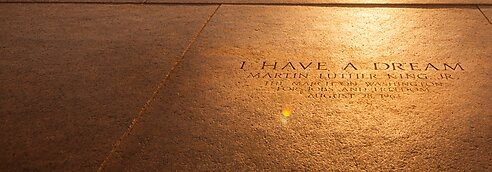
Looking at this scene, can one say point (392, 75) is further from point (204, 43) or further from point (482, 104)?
point (204, 43)

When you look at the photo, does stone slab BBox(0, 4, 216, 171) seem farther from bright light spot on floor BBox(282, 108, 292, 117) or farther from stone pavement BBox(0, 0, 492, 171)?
bright light spot on floor BBox(282, 108, 292, 117)

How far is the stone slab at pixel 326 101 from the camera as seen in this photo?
3.12 metres

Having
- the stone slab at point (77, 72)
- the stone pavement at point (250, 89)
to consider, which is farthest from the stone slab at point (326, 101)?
the stone slab at point (77, 72)

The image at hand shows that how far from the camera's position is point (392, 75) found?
425 centimetres

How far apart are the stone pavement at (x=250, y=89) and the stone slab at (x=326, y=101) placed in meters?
0.01

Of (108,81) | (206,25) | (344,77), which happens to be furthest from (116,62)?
(344,77)

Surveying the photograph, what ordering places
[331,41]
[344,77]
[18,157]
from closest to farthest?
[18,157] → [344,77] → [331,41]

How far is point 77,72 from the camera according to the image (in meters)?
4.49

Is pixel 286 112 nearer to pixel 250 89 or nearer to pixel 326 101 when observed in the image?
pixel 326 101

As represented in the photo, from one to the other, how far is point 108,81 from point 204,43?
121 cm

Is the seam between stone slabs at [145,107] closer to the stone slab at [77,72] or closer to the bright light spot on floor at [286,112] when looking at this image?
the stone slab at [77,72]

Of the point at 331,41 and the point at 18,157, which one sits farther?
the point at 331,41

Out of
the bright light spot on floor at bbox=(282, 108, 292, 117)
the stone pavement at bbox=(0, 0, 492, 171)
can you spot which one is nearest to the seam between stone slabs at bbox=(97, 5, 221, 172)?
the stone pavement at bbox=(0, 0, 492, 171)

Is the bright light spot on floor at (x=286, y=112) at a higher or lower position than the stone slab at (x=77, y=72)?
lower
